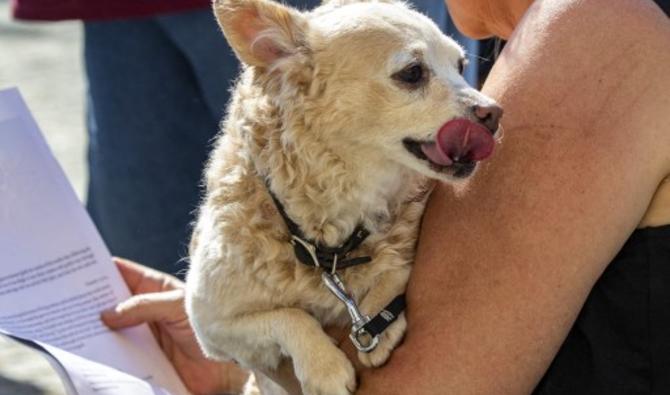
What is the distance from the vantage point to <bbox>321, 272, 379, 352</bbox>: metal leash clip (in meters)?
1.69

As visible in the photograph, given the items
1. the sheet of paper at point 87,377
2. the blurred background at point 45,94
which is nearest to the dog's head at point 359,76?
the sheet of paper at point 87,377

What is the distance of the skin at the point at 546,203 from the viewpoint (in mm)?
1563

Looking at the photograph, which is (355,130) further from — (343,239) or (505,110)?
(505,110)

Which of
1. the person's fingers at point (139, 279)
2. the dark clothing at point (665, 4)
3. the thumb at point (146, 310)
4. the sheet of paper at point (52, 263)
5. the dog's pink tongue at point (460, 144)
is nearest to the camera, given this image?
the dog's pink tongue at point (460, 144)

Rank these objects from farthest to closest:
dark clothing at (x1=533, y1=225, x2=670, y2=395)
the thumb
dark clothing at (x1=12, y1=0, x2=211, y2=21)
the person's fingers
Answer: dark clothing at (x1=12, y1=0, x2=211, y2=21)
the person's fingers
the thumb
dark clothing at (x1=533, y1=225, x2=670, y2=395)

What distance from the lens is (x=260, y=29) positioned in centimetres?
187

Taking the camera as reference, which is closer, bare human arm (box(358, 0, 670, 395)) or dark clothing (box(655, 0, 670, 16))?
bare human arm (box(358, 0, 670, 395))

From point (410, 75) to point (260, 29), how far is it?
0.84 feet

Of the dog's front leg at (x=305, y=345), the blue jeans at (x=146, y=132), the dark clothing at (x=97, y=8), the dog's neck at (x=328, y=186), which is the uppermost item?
the dog's neck at (x=328, y=186)

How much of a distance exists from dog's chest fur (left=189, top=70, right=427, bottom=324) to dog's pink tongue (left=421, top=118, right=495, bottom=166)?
0.13 meters

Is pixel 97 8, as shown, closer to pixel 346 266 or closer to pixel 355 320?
pixel 346 266

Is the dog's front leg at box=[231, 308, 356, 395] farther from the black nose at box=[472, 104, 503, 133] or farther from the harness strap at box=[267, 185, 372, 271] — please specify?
the black nose at box=[472, 104, 503, 133]

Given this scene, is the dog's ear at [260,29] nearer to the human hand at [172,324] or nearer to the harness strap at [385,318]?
the harness strap at [385,318]

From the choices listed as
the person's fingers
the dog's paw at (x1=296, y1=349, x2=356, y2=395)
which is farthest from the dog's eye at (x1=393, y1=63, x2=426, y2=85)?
the person's fingers
